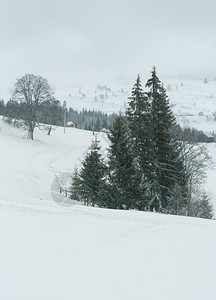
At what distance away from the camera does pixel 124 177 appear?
1645 centimetres

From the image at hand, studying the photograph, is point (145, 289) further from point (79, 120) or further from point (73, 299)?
point (79, 120)

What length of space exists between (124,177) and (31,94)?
2652 centimetres

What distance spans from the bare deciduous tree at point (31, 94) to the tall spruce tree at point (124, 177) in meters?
24.3

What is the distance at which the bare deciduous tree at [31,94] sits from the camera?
3759 centimetres

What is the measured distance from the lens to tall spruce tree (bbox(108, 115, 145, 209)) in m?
16.4

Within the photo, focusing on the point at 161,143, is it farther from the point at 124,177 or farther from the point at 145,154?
the point at 124,177

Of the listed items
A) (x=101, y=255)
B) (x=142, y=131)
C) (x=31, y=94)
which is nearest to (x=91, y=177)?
(x=142, y=131)

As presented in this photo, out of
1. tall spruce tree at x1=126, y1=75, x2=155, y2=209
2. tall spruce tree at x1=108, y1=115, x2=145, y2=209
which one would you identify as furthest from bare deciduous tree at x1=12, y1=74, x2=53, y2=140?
tall spruce tree at x1=108, y1=115, x2=145, y2=209

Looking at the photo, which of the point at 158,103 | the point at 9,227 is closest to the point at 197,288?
the point at 9,227

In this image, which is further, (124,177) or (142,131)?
(142,131)

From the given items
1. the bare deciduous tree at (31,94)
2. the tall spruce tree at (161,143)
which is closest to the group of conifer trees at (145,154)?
the tall spruce tree at (161,143)

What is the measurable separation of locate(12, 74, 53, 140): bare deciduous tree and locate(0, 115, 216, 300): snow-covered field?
2824cm

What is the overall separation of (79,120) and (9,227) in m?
147

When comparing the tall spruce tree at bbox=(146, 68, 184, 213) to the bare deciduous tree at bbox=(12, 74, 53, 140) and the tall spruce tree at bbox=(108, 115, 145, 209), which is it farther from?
the bare deciduous tree at bbox=(12, 74, 53, 140)
